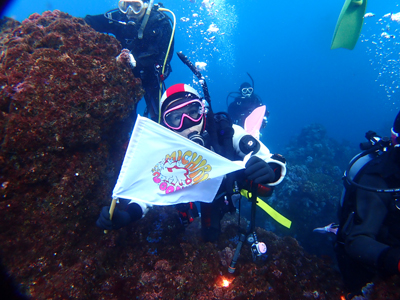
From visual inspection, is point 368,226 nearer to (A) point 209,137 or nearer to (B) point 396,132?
(B) point 396,132

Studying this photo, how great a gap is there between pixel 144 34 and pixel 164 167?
181 inches

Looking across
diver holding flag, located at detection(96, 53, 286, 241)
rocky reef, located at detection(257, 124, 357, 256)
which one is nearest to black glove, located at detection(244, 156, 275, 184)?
diver holding flag, located at detection(96, 53, 286, 241)

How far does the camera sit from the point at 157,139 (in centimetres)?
209

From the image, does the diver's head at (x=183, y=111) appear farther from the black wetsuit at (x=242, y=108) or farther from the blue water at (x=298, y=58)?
the blue water at (x=298, y=58)

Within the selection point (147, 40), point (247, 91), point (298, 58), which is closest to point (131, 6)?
point (147, 40)

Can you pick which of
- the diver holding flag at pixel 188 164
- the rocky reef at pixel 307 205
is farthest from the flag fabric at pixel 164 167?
the rocky reef at pixel 307 205

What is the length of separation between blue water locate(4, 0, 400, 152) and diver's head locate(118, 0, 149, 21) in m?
59.5

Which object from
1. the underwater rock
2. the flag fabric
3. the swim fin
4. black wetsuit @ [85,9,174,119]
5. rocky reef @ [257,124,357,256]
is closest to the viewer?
the flag fabric

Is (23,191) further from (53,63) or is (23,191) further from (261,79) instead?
(261,79)

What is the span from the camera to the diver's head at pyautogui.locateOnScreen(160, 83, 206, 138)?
3154 mm

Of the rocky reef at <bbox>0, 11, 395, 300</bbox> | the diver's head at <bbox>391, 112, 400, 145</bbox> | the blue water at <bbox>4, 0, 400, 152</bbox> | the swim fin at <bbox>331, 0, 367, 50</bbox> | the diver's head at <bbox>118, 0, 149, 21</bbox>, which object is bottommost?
the rocky reef at <bbox>0, 11, 395, 300</bbox>

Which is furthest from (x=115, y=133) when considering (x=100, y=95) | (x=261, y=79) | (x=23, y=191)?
(x=261, y=79)

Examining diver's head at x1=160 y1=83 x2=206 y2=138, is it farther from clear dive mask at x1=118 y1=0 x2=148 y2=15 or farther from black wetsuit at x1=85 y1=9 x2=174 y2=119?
clear dive mask at x1=118 y1=0 x2=148 y2=15

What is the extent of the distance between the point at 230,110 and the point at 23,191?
31.5 ft
